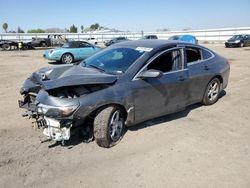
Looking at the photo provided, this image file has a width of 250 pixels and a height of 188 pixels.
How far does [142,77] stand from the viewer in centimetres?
441

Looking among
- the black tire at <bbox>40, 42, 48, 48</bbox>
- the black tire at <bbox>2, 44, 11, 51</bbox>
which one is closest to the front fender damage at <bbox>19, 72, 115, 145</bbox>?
the black tire at <bbox>2, 44, 11, 51</bbox>

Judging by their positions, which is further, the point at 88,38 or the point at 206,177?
the point at 88,38

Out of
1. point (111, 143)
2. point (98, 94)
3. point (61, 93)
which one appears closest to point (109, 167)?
point (111, 143)

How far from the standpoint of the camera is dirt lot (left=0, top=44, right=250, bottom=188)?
11.1 feet

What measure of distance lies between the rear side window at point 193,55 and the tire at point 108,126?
82.0 inches

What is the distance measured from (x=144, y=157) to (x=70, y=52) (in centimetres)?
1248

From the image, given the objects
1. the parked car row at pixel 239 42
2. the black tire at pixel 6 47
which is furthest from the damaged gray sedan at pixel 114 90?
the parked car row at pixel 239 42

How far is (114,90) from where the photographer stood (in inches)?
162

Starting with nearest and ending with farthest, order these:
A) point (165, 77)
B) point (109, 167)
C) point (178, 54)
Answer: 1. point (109, 167)
2. point (165, 77)
3. point (178, 54)

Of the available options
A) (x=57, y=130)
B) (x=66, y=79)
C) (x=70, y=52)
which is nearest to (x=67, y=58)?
(x=70, y=52)

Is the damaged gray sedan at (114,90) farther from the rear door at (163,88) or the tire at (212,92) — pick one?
the tire at (212,92)

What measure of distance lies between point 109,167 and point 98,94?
1.08 metres

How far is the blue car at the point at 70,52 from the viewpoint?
14.9 m

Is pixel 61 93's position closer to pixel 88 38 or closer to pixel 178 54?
pixel 178 54
